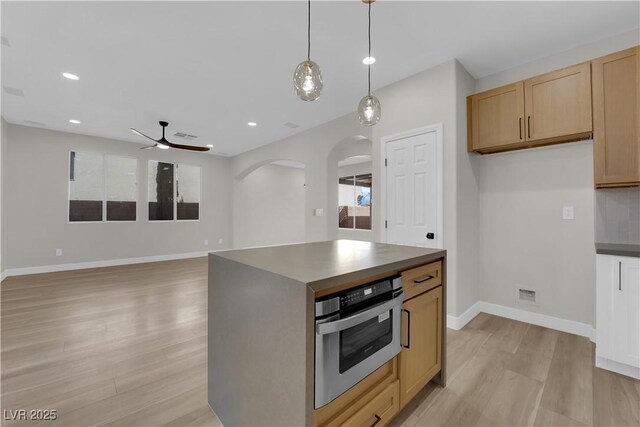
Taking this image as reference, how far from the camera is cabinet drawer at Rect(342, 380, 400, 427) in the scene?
4.04 ft

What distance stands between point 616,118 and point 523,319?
212 cm

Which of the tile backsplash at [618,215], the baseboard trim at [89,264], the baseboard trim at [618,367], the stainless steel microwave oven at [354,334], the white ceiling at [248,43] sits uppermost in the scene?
the white ceiling at [248,43]

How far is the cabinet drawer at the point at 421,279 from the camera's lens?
61.0 inches

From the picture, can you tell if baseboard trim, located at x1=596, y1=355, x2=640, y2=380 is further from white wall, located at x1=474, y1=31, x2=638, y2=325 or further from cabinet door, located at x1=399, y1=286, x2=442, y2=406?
cabinet door, located at x1=399, y1=286, x2=442, y2=406

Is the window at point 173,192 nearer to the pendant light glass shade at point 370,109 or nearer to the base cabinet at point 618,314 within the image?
the pendant light glass shade at point 370,109

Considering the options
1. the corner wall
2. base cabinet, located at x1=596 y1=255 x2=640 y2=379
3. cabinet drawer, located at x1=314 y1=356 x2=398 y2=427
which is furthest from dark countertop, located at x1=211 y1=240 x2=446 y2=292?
base cabinet, located at x1=596 y1=255 x2=640 y2=379

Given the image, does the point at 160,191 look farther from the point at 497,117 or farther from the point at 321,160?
the point at 497,117

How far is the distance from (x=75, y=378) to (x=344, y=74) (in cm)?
374

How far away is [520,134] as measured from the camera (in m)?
2.75

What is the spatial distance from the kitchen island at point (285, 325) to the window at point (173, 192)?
609 cm

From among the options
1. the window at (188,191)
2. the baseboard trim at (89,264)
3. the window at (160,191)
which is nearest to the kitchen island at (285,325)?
the baseboard trim at (89,264)

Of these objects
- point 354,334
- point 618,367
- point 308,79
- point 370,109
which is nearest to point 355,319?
point 354,334

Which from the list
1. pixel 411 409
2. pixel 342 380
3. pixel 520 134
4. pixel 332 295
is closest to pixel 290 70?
pixel 520 134

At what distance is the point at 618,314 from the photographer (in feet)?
6.63
